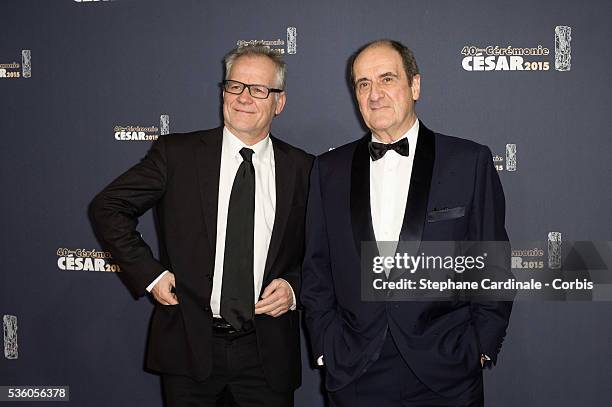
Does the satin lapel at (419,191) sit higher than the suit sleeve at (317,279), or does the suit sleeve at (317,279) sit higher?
the satin lapel at (419,191)

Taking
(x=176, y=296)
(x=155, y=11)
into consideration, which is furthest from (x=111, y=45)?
(x=176, y=296)

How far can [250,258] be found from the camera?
2344 millimetres

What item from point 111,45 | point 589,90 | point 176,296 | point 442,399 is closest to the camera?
point 442,399

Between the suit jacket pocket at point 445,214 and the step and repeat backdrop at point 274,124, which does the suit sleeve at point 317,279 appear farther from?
the step and repeat backdrop at point 274,124

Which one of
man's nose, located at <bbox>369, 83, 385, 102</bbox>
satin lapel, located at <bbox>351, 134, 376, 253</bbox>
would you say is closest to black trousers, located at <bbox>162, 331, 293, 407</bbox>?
satin lapel, located at <bbox>351, 134, 376, 253</bbox>

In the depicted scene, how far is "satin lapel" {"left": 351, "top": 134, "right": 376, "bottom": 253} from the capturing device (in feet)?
6.85

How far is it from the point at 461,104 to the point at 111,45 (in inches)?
71.6

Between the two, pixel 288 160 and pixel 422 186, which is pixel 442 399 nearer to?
pixel 422 186

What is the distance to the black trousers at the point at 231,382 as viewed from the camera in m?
2.34

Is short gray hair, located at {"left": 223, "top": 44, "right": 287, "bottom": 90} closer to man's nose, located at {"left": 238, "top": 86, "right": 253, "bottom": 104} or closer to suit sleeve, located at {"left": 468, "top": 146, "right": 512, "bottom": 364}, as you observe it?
man's nose, located at {"left": 238, "top": 86, "right": 253, "bottom": 104}

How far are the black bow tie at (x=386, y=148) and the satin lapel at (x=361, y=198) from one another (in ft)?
0.18

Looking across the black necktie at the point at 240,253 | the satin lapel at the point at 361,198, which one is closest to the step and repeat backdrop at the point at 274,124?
the black necktie at the point at 240,253

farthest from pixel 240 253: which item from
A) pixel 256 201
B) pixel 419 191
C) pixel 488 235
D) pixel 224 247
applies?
pixel 488 235

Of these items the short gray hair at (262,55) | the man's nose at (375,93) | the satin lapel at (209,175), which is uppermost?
the short gray hair at (262,55)
